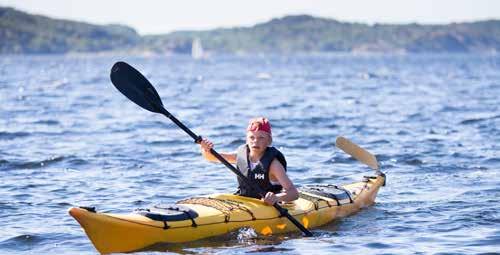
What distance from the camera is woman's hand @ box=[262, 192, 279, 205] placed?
32.0 feet

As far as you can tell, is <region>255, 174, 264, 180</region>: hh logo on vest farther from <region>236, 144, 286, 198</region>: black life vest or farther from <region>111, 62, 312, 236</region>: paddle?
<region>111, 62, 312, 236</region>: paddle

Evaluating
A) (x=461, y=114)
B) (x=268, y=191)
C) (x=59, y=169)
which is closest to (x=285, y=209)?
(x=268, y=191)

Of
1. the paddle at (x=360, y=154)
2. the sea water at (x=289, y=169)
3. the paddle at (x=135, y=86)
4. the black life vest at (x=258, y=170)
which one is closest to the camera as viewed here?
the black life vest at (x=258, y=170)

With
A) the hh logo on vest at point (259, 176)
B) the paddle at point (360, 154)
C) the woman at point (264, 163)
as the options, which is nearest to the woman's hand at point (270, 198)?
the woman at point (264, 163)

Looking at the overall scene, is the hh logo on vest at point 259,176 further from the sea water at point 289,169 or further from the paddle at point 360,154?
the paddle at point 360,154

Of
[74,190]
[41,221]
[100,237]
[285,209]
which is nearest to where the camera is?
[100,237]

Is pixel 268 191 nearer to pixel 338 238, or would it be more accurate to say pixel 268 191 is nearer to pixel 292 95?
pixel 338 238

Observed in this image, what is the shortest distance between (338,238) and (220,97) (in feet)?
90.7

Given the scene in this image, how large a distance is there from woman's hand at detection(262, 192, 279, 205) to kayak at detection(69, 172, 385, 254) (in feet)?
0.36

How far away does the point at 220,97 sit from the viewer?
123ft

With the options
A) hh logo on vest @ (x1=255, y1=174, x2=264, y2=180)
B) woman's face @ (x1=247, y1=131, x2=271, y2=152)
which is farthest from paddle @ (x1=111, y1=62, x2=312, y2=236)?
hh logo on vest @ (x1=255, y1=174, x2=264, y2=180)

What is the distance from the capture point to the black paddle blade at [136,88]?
35.0 feet

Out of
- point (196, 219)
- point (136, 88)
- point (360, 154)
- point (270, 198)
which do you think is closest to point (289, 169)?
point (360, 154)

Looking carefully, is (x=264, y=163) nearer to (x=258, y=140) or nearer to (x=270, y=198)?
(x=258, y=140)
